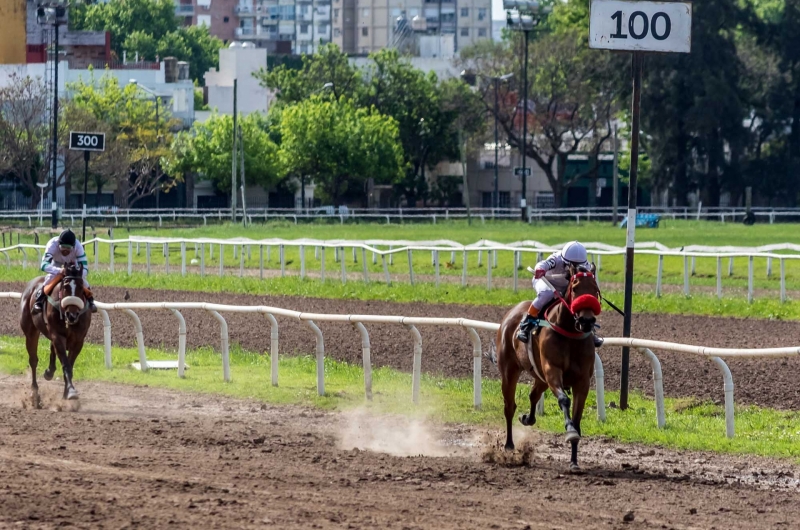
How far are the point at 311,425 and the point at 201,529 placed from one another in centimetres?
457

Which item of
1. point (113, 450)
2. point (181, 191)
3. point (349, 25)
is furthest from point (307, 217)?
point (349, 25)

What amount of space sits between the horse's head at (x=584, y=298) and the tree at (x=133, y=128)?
54.7m

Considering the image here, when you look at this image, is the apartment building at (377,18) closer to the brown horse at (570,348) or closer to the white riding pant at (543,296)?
the white riding pant at (543,296)

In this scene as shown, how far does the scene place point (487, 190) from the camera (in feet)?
245

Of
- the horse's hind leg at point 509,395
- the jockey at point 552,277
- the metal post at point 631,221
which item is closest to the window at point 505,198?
the metal post at point 631,221

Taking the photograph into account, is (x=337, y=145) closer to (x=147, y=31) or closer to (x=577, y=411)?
(x=577, y=411)

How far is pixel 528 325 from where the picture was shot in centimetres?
906

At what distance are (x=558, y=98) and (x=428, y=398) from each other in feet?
180

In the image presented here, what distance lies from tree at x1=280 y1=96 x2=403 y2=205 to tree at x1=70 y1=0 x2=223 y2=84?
4796 cm

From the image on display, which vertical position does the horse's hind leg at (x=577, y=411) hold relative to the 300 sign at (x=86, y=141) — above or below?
below

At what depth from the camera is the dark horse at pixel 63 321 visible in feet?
39.4

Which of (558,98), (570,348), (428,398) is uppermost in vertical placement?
(558,98)

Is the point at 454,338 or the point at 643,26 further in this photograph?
the point at 454,338

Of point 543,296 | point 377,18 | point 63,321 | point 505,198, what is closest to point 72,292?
point 63,321
